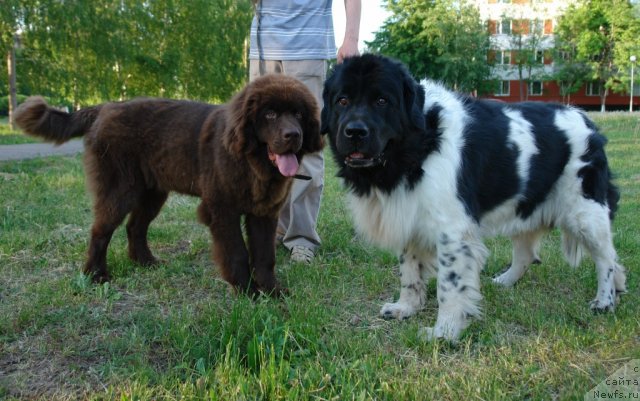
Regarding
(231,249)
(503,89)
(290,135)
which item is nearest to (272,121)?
(290,135)

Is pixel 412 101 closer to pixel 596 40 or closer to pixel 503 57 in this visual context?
pixel 503 57

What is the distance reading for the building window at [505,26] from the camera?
48.2m

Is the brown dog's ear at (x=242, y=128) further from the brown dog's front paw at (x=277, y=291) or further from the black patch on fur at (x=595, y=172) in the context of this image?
the black patch on fur at (x=595, y=172)

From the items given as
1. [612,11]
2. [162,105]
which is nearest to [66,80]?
[162,105]

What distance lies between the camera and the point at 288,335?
2.97 metres

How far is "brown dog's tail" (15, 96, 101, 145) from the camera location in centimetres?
447

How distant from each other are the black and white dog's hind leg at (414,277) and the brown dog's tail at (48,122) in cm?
267

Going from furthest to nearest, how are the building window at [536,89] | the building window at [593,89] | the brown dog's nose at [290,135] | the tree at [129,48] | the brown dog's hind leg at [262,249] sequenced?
the building window at [536,89], the building window at [593,89], the tree at [129,48], the brown dog's hind leg at [262,249], the brown dog's nose at [290,135]

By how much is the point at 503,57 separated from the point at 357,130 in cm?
5182

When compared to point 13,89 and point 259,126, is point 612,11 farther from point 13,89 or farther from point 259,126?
point 259,126

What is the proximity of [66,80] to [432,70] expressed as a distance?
35.9m

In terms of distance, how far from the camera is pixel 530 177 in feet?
12.4

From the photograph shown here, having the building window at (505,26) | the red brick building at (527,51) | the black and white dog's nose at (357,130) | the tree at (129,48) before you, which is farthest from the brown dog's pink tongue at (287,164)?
the building window at (505,26)

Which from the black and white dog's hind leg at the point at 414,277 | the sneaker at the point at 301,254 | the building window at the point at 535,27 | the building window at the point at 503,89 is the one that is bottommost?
the sneaker at the point at 301,254
